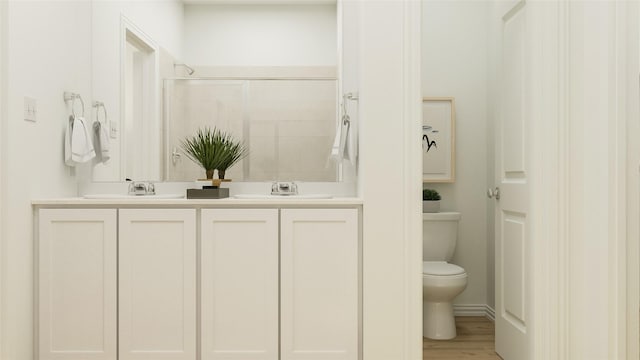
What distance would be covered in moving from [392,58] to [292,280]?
3.46 ft

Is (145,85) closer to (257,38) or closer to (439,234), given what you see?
(257,38)

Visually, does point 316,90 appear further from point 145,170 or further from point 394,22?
point 145,170

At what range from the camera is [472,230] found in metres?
3.14

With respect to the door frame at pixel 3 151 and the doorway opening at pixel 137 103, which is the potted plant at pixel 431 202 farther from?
the door frame at pixel 3 151

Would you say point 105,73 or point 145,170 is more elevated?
point 105,73

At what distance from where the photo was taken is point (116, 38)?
2584 mm

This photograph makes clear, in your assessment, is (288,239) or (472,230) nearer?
(288,239)

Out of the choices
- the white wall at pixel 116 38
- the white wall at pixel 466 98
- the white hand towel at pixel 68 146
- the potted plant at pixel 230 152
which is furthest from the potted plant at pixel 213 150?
the white wall at pixel 466 98

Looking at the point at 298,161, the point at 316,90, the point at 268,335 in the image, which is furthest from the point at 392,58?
the point at 268,335

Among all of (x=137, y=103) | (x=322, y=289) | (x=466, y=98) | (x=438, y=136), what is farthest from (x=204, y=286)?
(x=466, y=98)

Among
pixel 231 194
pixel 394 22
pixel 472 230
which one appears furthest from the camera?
pixel 472 230

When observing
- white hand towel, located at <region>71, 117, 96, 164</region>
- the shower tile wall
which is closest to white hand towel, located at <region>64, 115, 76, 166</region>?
white hand towel, located at <region>71, 117, 96, 164</region>

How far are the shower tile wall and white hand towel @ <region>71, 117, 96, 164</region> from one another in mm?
419

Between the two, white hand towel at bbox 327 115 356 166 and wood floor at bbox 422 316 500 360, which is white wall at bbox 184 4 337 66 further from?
wood floor at bbox 422 316 500 360
